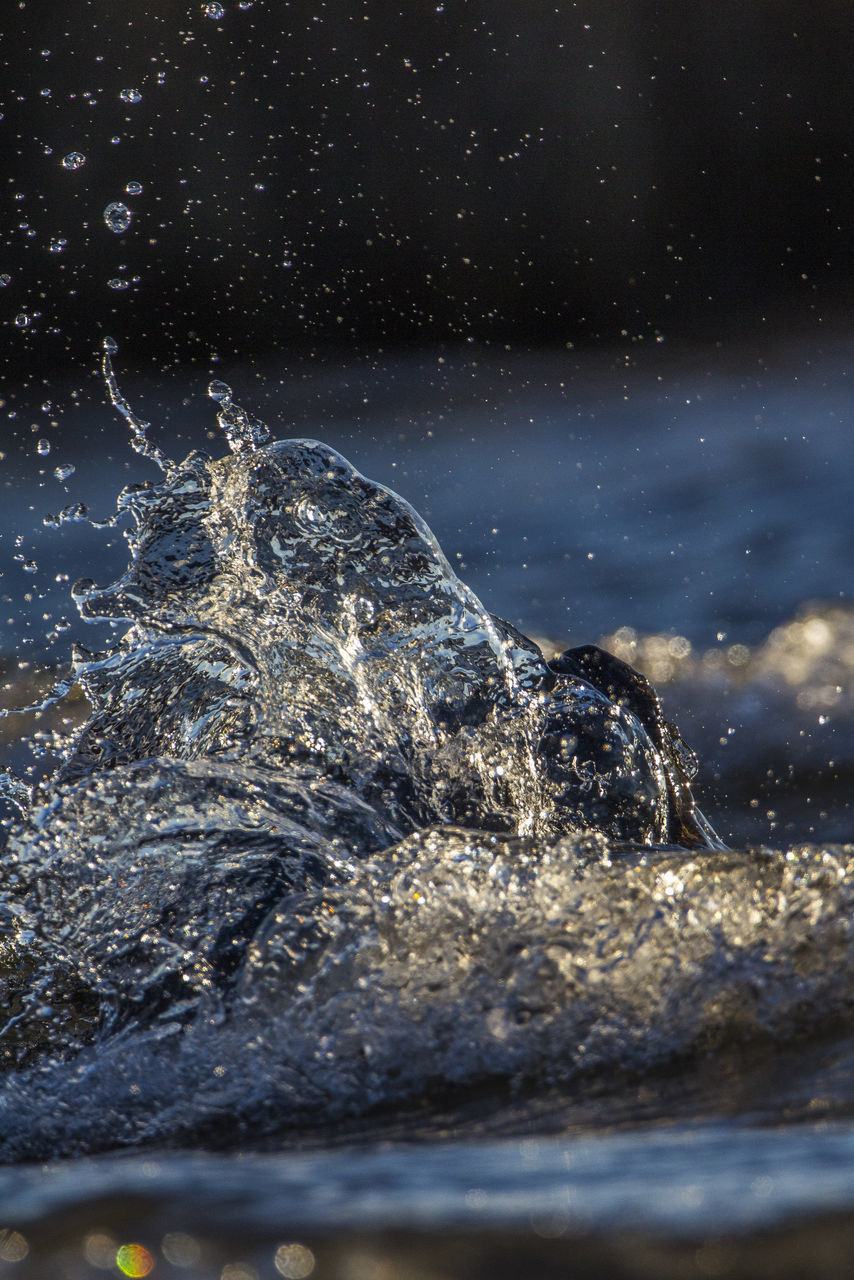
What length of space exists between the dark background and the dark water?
11.6 ft

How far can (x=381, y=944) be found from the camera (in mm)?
1020

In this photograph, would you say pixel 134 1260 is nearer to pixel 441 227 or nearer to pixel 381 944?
pixel 381 944

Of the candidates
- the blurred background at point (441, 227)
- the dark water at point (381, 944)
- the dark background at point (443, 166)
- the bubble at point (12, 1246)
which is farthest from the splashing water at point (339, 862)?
the dark background at point (443, 166)

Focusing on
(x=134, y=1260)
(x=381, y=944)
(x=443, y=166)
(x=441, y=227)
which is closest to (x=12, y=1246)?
(x=134, y=1260)

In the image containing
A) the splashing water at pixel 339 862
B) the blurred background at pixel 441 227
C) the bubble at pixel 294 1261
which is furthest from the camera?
the blurred background at pixel 441 227

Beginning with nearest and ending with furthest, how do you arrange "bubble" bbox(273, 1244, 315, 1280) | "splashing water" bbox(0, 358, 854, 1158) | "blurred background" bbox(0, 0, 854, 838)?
"bubble" bbox(273, 1244, 315, 1280) < "splashing water" bbox(0, 358, 854, 1158) < "blurred background" bbox(0, 0, 854, 838)

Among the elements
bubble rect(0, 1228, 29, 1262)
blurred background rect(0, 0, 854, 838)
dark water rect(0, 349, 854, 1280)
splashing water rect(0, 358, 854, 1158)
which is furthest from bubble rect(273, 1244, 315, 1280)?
blurred background rect(0, 0, 854, 838)

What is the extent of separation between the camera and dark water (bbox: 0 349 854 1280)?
0.62m

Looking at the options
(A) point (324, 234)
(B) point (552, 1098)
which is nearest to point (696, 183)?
(A) point (324, 234)

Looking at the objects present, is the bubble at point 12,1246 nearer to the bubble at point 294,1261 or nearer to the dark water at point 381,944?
the dark water at point 381,944

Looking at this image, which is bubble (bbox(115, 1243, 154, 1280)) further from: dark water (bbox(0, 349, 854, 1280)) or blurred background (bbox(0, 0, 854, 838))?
blurred background (bbox(0, 0, 854, 838))

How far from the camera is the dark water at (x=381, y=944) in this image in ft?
2.05

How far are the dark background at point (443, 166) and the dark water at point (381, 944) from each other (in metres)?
3.55

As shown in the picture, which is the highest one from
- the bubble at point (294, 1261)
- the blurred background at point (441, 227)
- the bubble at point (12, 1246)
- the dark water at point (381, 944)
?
the blurred background at point (441, 227)
